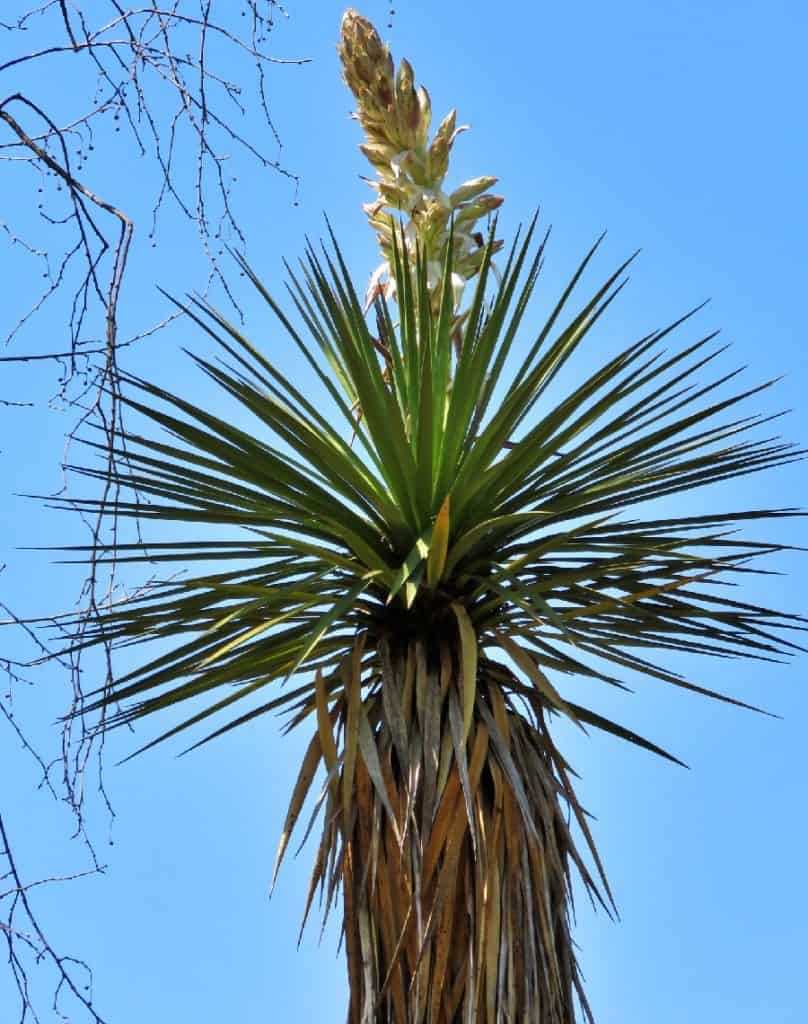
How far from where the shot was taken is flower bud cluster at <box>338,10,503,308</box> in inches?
183

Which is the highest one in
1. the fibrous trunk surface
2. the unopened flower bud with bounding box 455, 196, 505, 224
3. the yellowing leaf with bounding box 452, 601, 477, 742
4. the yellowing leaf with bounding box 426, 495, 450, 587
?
the unopened flower bud with bounding box 455, 196, 505, 224

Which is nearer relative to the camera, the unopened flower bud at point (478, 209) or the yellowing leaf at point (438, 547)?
the yellowing leaf at point (438, 547)

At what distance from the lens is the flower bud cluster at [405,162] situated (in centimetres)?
465

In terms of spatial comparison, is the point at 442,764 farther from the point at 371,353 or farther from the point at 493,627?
the point at 371,353

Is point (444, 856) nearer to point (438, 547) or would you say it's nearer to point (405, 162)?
point (438, 547)

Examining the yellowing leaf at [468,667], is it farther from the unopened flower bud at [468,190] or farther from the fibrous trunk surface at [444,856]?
the unopened flower bud at [468,190]

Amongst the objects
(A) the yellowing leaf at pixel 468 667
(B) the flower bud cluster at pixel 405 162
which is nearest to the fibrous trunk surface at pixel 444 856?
(A) the yellowing leaf at pixel 468 667

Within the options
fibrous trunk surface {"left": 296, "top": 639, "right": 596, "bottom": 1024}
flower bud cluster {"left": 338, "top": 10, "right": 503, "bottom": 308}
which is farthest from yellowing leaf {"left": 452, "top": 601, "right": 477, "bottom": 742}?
flower bud cluster {"left": 338, "top": 10, "right": 503, "bottom": 308}

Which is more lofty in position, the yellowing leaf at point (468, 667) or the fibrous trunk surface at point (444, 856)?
the yellowing leaf at point (468, 667)

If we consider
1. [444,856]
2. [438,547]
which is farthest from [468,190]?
[444,856]

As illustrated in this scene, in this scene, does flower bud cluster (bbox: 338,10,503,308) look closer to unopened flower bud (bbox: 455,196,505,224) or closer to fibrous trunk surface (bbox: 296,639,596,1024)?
unopened flower bud (bbox: 455,196,505,224)

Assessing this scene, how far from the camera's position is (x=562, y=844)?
397 centimetres

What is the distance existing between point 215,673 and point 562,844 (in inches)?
36.6

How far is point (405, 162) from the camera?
15.5 ft
